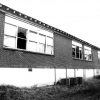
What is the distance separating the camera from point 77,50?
67.3ft

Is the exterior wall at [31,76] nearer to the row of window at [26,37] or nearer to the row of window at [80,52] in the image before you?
the row of window at [26,37]

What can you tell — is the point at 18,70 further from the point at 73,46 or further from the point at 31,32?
the point at 73,46

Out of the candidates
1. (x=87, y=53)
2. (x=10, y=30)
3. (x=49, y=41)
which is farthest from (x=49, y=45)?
(x=87, y=53)

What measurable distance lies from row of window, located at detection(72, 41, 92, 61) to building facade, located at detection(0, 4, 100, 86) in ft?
2.55

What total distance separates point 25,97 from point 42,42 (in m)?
6.29

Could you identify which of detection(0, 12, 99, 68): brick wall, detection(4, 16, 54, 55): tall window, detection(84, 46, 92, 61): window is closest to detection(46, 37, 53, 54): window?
detection(4, 16, 54, 55): tall window

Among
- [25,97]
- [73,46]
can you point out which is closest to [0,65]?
[25,97]

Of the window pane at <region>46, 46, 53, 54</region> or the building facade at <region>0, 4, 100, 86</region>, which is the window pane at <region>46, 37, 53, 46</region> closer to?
the building facade at <region>0, 4, 100, 86</region>

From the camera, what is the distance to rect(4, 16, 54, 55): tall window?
1066cm

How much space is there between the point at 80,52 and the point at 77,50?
1.07m

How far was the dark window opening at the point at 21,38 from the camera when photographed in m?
11.4

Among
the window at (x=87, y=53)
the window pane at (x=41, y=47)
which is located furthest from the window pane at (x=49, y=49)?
the window at (x=87, y=53)

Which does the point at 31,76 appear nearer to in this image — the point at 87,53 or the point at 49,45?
the point at 49,45

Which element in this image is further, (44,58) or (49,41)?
(49,41)
